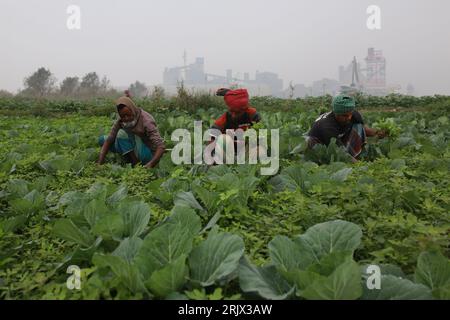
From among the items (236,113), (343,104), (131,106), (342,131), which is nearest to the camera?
(343,104)

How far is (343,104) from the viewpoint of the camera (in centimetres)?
429

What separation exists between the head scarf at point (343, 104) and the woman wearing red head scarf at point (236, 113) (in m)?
0.91

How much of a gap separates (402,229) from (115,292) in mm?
1335

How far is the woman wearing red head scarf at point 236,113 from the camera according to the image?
454cm

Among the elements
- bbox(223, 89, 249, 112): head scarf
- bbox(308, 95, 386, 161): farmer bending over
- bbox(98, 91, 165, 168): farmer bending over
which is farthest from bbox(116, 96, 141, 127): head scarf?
bbox(308, 95, 386, 161): farmer bending over

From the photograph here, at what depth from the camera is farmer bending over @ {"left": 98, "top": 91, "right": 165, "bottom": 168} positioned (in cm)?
445

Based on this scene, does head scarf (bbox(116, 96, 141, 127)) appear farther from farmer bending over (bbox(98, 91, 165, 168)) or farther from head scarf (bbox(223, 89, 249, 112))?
head scarf (bbox(223, 89, 249, 112))

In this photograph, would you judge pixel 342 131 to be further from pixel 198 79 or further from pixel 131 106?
pixel 198 79

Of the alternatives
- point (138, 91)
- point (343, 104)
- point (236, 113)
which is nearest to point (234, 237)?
point (343, 104)

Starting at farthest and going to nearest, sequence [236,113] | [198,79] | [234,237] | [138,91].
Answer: [138,91]
[198,79]
[236,113]
[234,237]

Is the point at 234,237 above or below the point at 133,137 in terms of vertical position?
below

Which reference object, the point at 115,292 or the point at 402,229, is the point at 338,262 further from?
the point at 115,292

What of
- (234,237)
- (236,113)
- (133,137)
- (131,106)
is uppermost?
(131,106)

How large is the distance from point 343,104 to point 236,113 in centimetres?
115
